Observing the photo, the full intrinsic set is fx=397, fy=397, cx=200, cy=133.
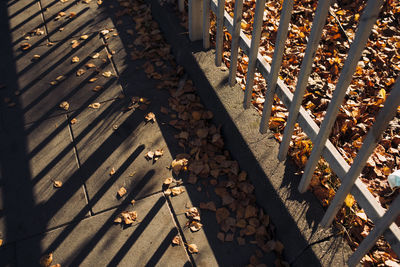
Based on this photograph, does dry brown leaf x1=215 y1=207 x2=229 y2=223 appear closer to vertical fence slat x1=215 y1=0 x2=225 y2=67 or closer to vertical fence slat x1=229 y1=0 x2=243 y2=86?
vertical fence slat x1=229 y1=0 x2=243 y2=86

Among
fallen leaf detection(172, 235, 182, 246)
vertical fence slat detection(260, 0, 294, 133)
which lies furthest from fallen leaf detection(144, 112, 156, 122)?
fallen leaf detection(172, 235, 182, 246)

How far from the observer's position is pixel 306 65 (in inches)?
87.9

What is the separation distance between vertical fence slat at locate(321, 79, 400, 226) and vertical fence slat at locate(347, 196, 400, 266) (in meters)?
0.25

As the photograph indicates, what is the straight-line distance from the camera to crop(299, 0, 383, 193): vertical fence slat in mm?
1743

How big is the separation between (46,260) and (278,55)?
2017mm

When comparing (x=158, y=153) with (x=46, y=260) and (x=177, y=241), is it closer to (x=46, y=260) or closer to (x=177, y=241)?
(x=177, y=241)

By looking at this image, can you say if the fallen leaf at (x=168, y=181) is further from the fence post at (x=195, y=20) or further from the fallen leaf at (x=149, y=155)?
the fence post at (x=195, y=20)

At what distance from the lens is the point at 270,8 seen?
4.27 m

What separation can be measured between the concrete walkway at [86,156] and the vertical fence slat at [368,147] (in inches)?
23.7

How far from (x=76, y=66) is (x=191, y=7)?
1.33 meters

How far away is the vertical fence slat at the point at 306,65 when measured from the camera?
2.01 metres

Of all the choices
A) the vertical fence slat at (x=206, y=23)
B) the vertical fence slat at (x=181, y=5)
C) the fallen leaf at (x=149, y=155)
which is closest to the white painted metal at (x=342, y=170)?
the vertical fence slat at (x=206, y=23)

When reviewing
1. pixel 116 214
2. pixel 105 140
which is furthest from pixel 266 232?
pixel 105 140

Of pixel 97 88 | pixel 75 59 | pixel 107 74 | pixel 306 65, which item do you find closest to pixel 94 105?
pixel 97 88
